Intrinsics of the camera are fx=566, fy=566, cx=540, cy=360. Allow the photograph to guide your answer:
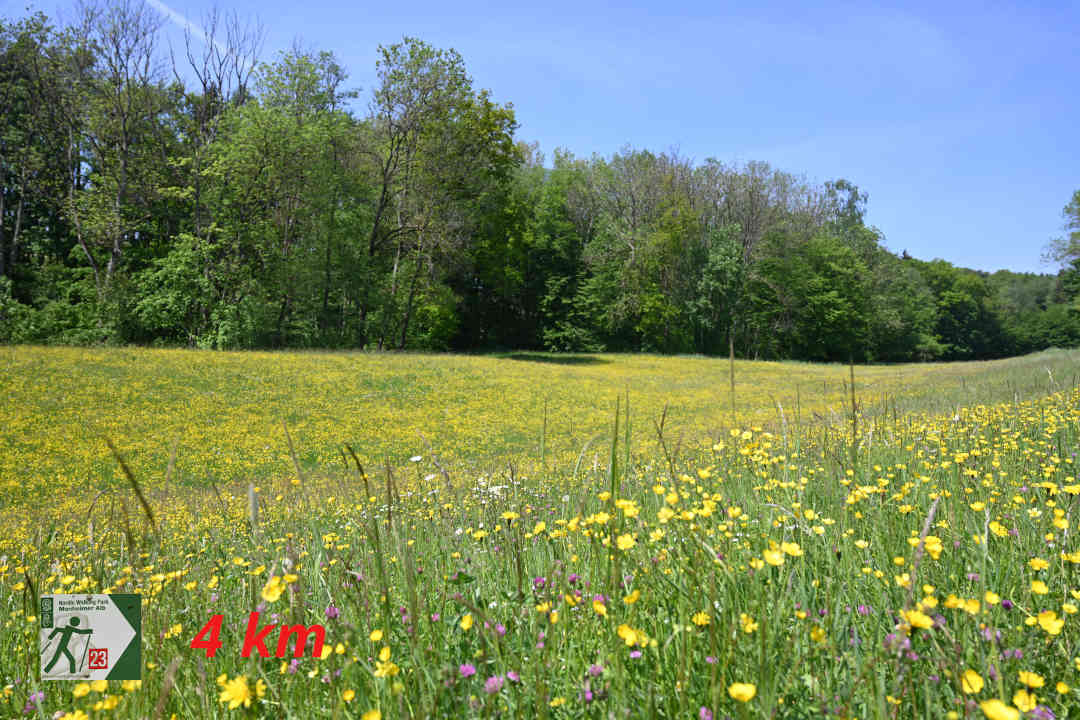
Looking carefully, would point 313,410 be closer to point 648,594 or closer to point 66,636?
point 66,636

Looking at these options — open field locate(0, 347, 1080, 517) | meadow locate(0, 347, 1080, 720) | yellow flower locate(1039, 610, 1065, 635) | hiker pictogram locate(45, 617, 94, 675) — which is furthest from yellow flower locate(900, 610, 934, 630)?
open field locate(0, 347, 1080, 517)

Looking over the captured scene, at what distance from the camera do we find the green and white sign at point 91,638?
1.70 meters

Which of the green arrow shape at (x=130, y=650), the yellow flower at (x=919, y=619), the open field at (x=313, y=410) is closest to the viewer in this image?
the yellow flower at (x=919, y=619)

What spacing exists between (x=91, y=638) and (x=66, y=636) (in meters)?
0.07

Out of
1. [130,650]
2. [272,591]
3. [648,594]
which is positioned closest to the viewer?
[272,591]

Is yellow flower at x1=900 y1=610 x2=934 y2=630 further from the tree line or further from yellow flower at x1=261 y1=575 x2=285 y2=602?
the tree line

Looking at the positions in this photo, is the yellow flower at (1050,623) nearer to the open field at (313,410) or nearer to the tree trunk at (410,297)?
the open field at (313,410)

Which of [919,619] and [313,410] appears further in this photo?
[313,410]

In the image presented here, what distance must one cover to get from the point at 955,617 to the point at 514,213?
4447 centimetres

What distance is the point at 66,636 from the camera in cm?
173

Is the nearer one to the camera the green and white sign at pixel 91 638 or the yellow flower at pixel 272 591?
the yellow flower at pixel 272 591

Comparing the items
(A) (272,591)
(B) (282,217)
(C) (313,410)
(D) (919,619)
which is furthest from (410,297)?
(D) (919,619)

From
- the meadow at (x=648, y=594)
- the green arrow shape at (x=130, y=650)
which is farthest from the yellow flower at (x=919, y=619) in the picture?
the green arrow shape at (x=130, y=650)

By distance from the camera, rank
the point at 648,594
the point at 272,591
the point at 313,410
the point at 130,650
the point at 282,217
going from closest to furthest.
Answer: the point at 272,591 → the point at 130,650 → the point at 648,594 → the point at 313,410 → the point at 282,217
